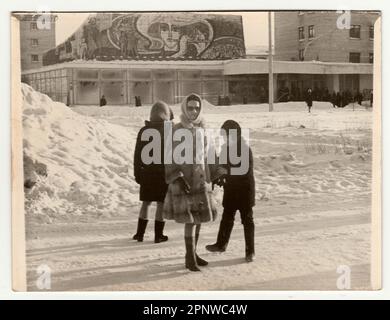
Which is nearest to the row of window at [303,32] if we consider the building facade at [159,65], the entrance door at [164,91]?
the building facade at [159,65]

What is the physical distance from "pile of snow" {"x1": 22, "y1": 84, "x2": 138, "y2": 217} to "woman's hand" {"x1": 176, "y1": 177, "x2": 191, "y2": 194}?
0.19m

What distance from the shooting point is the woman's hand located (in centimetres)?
243

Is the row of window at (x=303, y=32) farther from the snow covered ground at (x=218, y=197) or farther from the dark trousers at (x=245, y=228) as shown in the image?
the dark trousers at (x=245, y=228)

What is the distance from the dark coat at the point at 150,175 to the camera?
2457mm

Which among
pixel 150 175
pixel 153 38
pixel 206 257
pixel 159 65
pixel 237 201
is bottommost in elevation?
pixel 206 257

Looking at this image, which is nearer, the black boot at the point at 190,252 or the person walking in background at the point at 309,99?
the black boot at the point at 190,252

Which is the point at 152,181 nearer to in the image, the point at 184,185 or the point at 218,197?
the point at 184,185

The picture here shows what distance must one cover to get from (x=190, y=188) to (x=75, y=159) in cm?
49

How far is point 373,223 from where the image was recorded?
8.25ft

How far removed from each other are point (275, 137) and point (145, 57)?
630 mm

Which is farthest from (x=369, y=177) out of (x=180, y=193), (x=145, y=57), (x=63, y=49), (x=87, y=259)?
(x=63, y=49)

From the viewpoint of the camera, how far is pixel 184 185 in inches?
95.7

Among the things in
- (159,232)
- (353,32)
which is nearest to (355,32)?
(353,32)

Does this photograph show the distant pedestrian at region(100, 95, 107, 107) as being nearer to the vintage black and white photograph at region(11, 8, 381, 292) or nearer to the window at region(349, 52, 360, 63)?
the vintage black and white photograph at region(11, 8, 381, 292)
